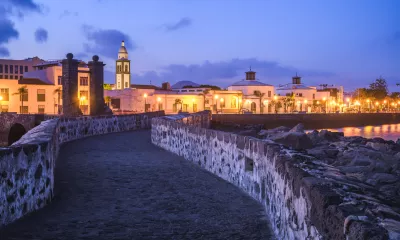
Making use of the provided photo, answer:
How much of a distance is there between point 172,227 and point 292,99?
89.2 meters

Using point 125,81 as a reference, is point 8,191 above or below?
below

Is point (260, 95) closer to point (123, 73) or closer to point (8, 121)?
point (123, 73)

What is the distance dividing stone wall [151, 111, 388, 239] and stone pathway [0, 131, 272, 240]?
1.05 feet

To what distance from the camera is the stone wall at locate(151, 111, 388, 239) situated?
301 centimetres

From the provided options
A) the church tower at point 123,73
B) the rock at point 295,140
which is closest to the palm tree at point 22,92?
the rock at point 295,140

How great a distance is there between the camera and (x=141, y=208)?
23.9 ft

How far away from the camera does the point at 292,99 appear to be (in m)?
93.2

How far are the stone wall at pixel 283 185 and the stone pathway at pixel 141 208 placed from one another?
320mm

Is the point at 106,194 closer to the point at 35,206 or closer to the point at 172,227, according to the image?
the point at 35,206

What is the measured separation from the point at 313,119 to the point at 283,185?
6971 cm

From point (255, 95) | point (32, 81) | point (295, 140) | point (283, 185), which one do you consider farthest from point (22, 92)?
point (283, 185)

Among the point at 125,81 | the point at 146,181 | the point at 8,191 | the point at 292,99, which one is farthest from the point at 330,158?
the point at 125,81

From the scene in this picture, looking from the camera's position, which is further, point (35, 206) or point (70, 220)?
point (35, 206)

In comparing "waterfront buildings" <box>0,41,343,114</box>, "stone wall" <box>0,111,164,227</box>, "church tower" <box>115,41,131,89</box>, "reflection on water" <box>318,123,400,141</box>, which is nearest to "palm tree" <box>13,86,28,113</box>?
"waterfront buildings" <box>0,41,343,114</box>
